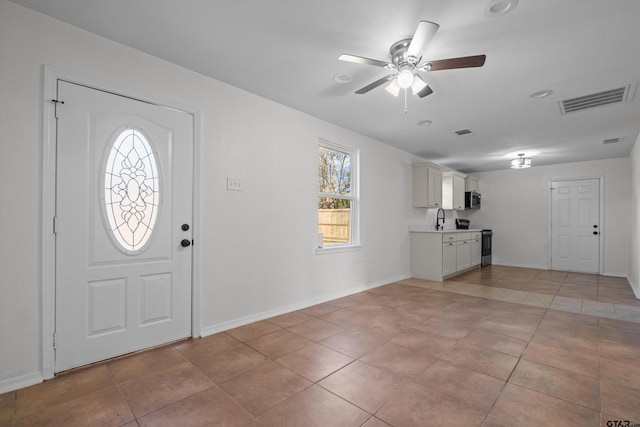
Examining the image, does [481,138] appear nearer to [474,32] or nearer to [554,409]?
[474,32]

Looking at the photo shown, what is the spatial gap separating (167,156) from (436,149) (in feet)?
15.4

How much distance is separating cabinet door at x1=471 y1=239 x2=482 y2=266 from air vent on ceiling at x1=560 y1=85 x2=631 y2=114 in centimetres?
368

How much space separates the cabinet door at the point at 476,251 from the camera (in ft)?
21.5

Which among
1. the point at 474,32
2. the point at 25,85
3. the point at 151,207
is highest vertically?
the point at 474,32

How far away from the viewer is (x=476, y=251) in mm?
6762

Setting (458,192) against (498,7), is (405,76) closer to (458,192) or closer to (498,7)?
(498,7)

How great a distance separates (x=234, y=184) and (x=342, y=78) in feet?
5.05

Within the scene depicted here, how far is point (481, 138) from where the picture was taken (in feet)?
15.7

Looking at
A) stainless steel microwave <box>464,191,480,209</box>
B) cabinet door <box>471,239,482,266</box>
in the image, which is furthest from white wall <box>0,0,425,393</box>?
stainless steel microwave <box>464,191,480,209</box>

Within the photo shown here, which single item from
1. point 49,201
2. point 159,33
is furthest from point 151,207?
point 159,33

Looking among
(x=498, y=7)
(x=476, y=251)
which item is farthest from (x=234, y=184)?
(x=476, y=251)

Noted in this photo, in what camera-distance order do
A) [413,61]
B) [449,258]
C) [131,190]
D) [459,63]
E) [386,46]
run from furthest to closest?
[449,258] → [131,190] → [386,46] → [413,61] → [459,63]

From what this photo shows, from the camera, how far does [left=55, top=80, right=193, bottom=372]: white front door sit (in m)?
2.15

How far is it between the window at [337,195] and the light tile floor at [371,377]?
125 cm
